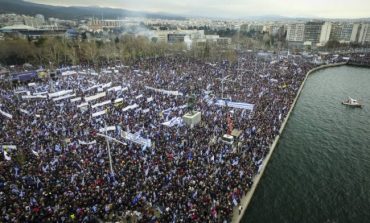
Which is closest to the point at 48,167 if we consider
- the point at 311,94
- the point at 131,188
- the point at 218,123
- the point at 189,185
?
the point at 131,188

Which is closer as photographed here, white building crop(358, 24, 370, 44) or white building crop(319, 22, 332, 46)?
white building crop(319, 22, 332, 46)

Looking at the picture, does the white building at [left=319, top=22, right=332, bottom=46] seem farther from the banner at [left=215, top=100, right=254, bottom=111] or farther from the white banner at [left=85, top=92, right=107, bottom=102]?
the white banner at [left=85, top=92, right=107, bottom=102]

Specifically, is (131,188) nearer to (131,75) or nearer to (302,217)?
(302,217)

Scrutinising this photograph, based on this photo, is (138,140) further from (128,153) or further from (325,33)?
(325,33)

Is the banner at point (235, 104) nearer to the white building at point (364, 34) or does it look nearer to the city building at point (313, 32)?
the city building at point (313, 32)

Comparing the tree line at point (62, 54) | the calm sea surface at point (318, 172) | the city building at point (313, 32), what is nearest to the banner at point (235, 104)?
the calm sea surface at point (318, 172)

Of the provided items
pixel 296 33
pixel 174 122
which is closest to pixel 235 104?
pixel 174 122

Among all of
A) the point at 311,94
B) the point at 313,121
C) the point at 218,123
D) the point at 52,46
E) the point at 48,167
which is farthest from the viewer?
the point at 52,46

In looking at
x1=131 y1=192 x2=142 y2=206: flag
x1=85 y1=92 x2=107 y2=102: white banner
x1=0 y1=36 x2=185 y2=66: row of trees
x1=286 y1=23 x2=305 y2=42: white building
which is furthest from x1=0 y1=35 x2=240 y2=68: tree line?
x1=286 y1=23 x2=305 y2=42: white building
